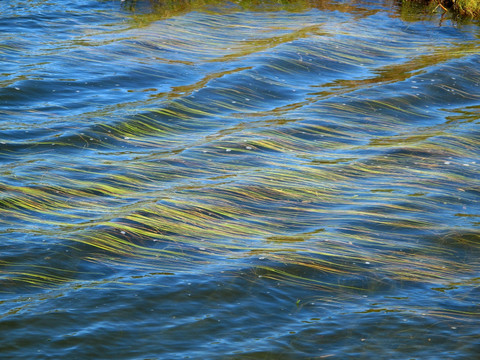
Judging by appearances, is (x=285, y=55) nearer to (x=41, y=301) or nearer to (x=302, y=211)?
(x=302, y=211)

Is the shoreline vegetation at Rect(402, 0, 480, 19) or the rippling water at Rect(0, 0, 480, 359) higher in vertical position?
the shoreline vegetation at Rect(402, 0, 480, 19)

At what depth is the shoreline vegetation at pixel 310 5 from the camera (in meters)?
10.6

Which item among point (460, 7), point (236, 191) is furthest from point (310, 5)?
point (236, 191)

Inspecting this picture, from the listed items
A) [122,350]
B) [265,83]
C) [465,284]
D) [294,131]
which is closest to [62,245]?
[122,350]

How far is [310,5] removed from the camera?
11.0m

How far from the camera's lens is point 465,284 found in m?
4.20

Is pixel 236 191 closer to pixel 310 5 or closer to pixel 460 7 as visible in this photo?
pixel 310 5

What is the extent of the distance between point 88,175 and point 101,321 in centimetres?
203

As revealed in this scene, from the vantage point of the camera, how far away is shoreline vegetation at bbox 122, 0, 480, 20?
418 inches

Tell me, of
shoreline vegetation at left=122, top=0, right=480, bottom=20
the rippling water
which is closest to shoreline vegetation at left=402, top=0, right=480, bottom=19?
shoreline vegetation at left=122, top=0, right=480, bottom=20

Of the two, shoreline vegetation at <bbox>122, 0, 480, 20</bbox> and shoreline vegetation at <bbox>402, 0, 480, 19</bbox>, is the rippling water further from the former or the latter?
shoreline vegetation at <bbox>402, 0, 480, 19</bbox>

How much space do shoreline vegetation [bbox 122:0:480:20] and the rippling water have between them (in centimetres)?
100

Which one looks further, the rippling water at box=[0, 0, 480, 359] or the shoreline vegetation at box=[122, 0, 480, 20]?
the shoreline vegetation at box=[122, 0, 480, 20]

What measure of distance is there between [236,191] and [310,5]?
254 inches
